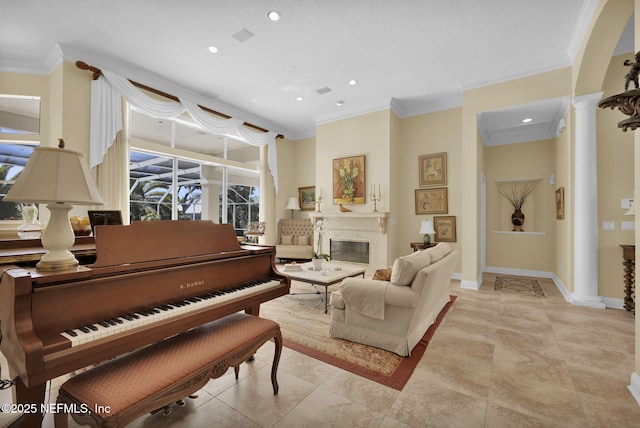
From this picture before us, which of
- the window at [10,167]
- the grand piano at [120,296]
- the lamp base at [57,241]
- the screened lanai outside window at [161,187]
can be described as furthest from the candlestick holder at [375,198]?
the window at [10,167]

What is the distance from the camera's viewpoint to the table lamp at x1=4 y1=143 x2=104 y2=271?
1254 millimetres

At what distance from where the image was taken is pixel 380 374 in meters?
2.20

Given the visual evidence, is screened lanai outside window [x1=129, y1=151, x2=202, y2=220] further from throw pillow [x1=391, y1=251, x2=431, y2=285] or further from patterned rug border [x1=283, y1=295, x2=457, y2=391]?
throw pillow [x1=391, y1=251, x2=431, y2=285]

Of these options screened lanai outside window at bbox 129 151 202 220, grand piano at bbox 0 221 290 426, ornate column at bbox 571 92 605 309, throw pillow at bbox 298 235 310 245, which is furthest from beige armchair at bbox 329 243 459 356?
throw pillow at bbox 298 235 310 245

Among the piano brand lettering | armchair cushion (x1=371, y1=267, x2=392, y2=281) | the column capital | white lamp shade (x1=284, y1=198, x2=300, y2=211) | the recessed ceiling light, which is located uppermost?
the recessed ceiling light

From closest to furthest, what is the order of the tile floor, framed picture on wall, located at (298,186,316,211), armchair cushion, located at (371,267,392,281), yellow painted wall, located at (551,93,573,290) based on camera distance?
the tile floor → armchair cushion, located at (371,267,392,281) → yellow painted wall, located at (551,93,573,290) → framed picture on wall, located at (298,186,316,211)

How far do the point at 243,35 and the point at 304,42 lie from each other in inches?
31.0

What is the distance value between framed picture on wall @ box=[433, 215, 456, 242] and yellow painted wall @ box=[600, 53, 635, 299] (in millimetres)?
2074

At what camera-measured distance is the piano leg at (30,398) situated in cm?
124

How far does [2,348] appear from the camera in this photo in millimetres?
1265

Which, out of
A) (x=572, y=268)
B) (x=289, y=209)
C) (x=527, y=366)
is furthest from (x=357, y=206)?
(x=527, y=366)

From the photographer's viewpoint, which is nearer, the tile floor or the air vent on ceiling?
the tile floor

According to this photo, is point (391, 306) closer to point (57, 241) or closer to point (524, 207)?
point (57, 241)

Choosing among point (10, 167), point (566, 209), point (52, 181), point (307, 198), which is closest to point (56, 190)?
point (52, 181)
